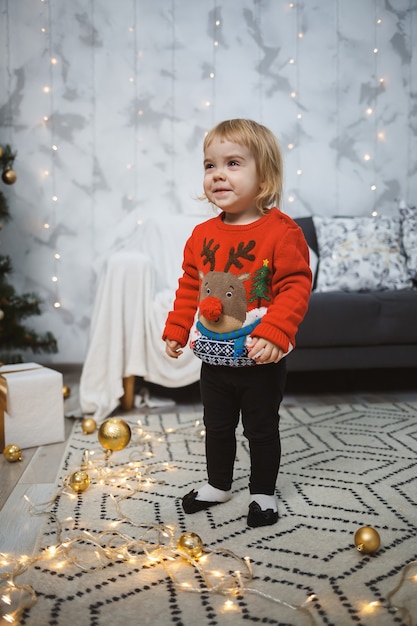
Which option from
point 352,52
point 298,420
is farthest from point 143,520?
point 352,52

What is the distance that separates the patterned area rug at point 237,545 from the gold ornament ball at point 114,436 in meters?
0.05

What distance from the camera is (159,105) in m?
3.09

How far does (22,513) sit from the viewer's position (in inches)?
54.0

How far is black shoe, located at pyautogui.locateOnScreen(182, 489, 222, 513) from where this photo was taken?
1.37 metres

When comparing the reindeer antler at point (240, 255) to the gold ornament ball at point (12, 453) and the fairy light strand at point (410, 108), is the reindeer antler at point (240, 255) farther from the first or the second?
the fairy light strand at point (410, 108)

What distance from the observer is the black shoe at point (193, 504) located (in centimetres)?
137

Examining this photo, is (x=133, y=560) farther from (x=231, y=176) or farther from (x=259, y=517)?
(x=231, y=176)

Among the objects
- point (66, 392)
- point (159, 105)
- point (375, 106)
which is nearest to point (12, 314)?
point (66, 392)

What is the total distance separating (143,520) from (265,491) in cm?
29

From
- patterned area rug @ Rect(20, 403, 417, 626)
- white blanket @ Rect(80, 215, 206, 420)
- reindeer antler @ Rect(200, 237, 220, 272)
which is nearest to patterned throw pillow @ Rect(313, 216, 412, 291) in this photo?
white blanket @ Rect(80, 215, 206, 420)

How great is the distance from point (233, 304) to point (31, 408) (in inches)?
35.2

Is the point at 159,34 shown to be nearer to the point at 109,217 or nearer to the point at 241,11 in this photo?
the point at 241,11

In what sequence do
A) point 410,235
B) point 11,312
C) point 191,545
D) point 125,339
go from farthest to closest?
point 410,235 < point 11,312 < point 125,339 < point 191,545

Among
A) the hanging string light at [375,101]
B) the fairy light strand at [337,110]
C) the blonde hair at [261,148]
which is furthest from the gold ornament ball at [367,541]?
the hanging string light at [375,101]
